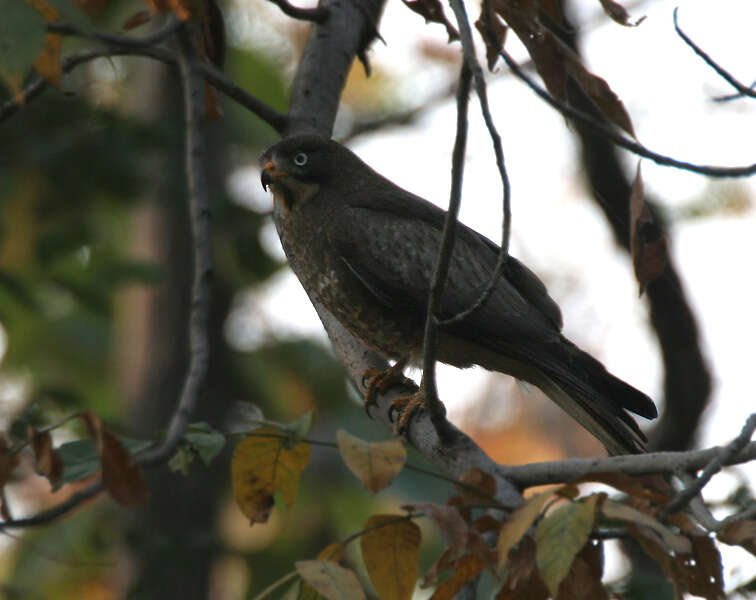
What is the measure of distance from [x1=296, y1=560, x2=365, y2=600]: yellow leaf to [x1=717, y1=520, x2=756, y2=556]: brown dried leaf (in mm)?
872

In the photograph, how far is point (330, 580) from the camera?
8.09ft

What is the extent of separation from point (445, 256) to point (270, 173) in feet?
8.66

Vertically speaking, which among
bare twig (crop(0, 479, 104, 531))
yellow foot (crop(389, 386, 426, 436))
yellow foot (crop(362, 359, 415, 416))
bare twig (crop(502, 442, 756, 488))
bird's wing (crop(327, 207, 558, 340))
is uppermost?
bird's wing (crop(327, 207, 558, 340))

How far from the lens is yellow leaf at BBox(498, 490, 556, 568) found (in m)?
2.29

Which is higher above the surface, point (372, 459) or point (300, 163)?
point (300, 163)

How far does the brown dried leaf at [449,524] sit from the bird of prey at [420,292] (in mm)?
2063

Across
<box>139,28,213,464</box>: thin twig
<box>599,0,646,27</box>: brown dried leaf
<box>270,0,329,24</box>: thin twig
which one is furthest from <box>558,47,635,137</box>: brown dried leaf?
<box>139,28,213,464</box>: thin twig

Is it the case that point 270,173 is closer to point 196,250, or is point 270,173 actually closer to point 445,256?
point 196,250

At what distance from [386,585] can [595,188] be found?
469cm

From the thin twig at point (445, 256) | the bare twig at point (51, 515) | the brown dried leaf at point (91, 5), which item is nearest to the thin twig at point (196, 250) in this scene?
the bare twig at point (51, 515)

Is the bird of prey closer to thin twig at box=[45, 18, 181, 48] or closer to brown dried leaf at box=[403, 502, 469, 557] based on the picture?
thin twig at box=[45, 18, 181, 48]

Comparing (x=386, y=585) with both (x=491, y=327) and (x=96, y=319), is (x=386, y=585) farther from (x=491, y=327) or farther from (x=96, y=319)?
(x=96, y=319)

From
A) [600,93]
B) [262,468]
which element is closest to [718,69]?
[600,93]

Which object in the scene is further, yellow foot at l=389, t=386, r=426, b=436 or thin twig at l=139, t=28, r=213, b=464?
yellow foot at l=389, t=386, r=426, b=436
